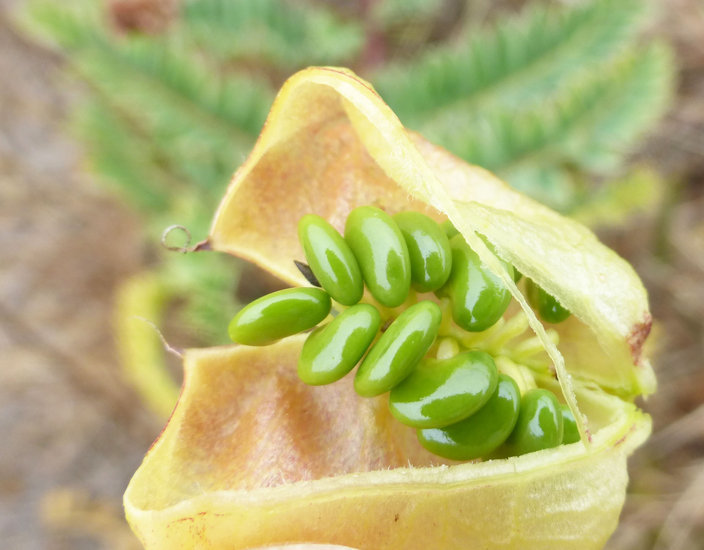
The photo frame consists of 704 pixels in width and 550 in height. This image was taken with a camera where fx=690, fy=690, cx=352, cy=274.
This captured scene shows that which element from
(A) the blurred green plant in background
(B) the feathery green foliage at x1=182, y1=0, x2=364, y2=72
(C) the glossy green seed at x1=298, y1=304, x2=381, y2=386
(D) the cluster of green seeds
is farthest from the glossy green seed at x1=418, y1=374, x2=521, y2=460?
(B) the feathery green foliage at x1=182, y1=0, x2=364, y2=72

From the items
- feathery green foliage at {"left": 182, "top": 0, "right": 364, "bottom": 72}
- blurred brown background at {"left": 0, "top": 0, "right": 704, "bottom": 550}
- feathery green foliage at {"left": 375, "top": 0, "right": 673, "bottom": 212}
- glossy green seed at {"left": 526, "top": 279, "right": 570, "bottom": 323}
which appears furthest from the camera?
blurred brown background at {"left": 0, "top": 0, "right": 704, "bottom": 550}

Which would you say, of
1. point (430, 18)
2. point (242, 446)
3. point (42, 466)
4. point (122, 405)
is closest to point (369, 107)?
point (242, 446)

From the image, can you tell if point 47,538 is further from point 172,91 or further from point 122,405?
point 172,91

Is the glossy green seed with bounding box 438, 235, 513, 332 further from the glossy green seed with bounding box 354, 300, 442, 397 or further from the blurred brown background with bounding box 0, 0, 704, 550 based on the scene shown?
the blurred brown background with bounding box 0, 0, 704, 550

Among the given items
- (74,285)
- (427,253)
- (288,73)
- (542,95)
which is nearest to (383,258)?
(427,253)

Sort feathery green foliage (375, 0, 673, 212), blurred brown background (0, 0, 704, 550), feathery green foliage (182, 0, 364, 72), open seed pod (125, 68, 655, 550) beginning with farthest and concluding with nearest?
blurred brown background (0, 0, 704, 550)
feathery green foliage (182, 0, 364, 72)
feathery green foliage (375, 0, 673, 212)
open seed pod (125, 68, 655, 550)

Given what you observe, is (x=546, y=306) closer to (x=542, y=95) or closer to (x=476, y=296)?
(x=476, y=296)

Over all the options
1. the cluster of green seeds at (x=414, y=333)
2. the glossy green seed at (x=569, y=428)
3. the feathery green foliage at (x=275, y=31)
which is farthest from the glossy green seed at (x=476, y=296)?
the feathery green foliage at (x=275, y=31)

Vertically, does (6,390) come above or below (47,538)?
above
